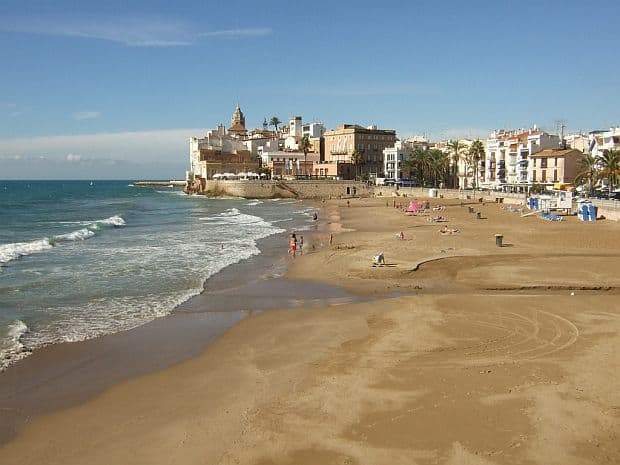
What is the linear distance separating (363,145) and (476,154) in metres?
30.5

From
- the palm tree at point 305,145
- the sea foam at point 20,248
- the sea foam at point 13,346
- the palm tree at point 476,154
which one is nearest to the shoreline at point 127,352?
the sea foam at point 13,346

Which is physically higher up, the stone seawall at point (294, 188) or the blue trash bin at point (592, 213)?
the stone seawall at point (294, 188)

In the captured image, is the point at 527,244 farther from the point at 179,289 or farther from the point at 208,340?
the point at 208,340

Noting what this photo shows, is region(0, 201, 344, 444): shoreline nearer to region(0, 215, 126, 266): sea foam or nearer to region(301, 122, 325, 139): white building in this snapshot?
region(0, 215, 126, 266): sea foam

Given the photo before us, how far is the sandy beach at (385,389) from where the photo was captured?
9.37 m

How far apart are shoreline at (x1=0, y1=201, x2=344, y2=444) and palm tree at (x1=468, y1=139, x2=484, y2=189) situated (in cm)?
6692

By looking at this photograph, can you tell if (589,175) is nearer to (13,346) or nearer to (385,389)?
(385,389)

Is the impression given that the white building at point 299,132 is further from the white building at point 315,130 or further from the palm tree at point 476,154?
the palm tree at point 476,154

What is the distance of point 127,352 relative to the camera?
15.1 m

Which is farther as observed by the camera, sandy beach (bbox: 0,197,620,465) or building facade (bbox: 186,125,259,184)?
building facade (bbox: 186,125,259,184)

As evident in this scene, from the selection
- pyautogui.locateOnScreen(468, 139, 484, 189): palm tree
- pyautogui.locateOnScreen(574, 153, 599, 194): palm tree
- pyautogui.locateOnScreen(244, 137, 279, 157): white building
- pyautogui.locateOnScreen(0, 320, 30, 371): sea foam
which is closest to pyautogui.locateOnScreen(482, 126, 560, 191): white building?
pyautogui.locateOnScreen(468, 139, 484, 189): palm tree

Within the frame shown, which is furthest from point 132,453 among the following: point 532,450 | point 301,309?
point 301,309

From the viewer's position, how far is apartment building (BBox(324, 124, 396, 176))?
110 m

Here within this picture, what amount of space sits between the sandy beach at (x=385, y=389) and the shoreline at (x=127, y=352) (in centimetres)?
41
